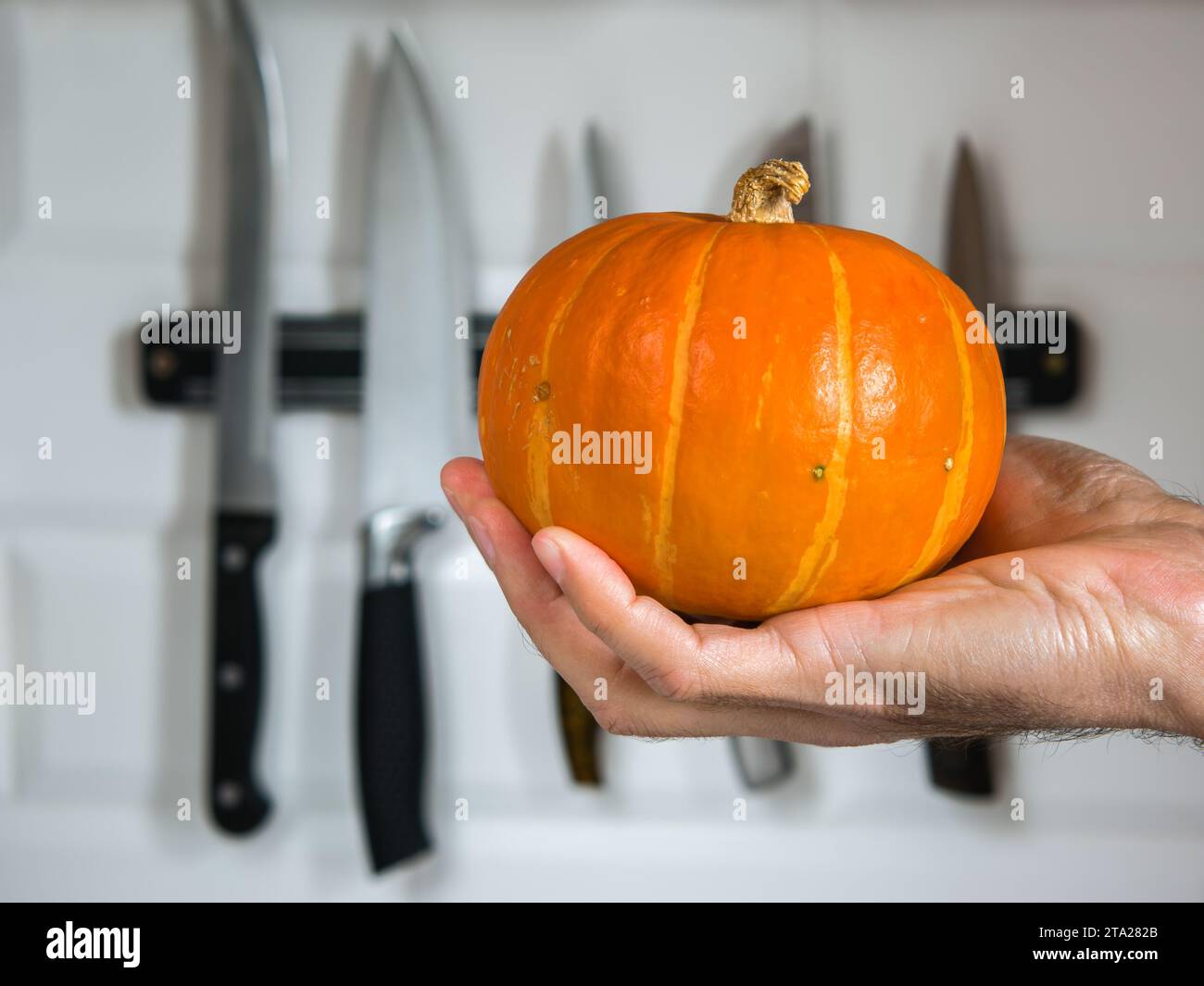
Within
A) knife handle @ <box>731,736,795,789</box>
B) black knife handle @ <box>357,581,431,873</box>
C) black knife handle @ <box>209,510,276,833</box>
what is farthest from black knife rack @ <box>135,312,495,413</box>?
knife handle @ <box>731,736,795,789</box>

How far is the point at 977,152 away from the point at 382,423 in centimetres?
→ 106

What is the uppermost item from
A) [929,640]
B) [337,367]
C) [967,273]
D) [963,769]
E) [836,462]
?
[967,273]

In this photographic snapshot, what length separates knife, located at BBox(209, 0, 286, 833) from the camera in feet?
5.16

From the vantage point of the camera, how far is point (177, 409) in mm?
1686

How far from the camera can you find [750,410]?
61 cm

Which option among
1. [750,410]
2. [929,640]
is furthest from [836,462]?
[929,640]

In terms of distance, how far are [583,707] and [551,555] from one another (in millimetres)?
973

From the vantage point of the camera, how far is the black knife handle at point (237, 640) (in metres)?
1.58

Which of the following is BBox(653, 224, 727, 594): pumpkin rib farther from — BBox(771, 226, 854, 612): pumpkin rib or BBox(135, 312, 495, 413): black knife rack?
BBox(135, 312, 495, 413): black knife rack

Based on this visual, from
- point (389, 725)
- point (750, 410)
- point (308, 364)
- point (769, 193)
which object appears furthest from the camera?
point (308, 364)

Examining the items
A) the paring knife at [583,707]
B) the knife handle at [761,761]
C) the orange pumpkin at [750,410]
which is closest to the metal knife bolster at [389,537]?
the paring knife at [583,707]

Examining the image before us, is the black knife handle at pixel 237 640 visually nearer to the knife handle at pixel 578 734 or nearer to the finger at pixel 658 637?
the knife handle at pixel 578 734

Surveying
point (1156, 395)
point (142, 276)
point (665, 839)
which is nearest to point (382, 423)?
point (142, 276)

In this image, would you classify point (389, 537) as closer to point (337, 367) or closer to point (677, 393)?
point (337, 367)
